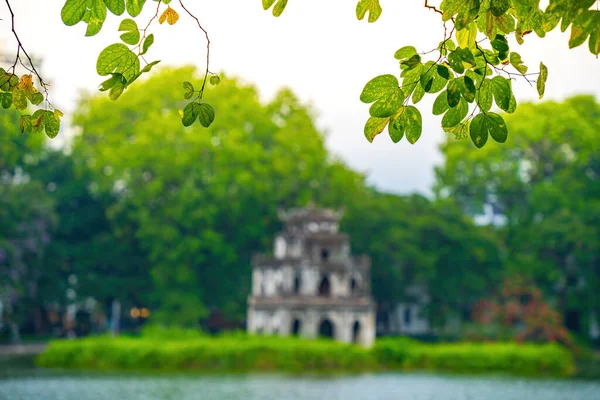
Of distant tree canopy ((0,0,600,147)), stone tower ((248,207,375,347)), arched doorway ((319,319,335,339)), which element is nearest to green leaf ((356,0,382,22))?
distant tree canopy ((0,0,600,147))

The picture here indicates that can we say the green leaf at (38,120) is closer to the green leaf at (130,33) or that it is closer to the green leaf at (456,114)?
the green leaf at (130,33)

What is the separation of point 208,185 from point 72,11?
36.1m

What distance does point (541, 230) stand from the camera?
43.1 metres

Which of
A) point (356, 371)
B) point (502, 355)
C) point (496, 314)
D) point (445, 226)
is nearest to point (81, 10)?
point (356, 371)

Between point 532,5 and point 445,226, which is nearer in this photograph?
point 532,5

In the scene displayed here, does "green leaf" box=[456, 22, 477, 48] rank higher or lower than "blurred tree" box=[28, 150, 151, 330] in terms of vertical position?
lower

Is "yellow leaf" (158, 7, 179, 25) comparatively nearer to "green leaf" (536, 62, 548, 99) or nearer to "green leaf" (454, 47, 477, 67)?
"green leaf" (454, 47, 477, 67)

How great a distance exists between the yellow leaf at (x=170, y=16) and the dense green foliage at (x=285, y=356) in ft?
79.4

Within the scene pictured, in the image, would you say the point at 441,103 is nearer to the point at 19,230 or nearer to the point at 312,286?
the point at 312,286

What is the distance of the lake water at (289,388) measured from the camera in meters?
21.1

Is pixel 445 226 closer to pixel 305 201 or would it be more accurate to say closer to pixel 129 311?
pixel 305 201

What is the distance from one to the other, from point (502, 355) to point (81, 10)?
28057 millimetres

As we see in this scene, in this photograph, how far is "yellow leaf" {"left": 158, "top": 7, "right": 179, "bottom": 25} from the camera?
186 inches

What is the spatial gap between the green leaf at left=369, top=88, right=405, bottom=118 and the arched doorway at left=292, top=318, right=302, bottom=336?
30022 millimetres
